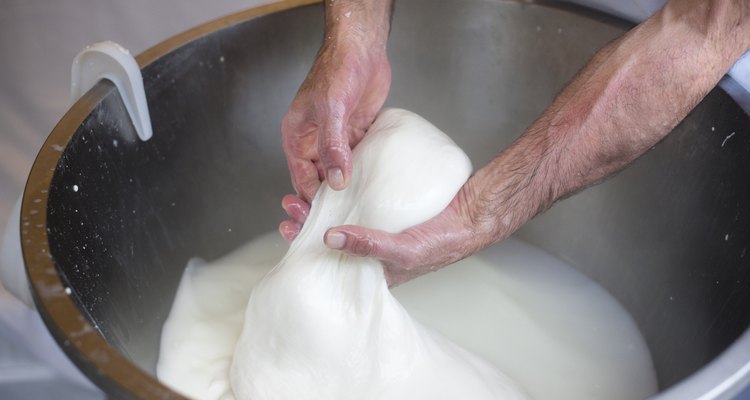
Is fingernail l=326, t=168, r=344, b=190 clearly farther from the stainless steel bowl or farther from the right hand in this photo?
the stainless steel bowl

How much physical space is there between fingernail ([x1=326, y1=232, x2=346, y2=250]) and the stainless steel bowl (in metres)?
0.20

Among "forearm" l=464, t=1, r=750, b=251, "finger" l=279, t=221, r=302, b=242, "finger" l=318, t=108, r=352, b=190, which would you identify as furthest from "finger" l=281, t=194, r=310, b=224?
"forearm" l=464, t=1, r=750, b=251

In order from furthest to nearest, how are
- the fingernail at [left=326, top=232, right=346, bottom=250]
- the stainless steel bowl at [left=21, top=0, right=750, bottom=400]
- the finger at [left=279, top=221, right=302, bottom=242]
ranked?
the finger at [left=279, top=221, right=302, bottom=242] → the stainless steel bowl at [left=21, top=0, right=750, bottom=400] → the fingernail at [left=326, top=232, right=346, bottom=250]

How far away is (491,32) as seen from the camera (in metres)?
0.95

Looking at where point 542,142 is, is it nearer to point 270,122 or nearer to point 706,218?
point 706,218

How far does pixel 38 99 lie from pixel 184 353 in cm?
64

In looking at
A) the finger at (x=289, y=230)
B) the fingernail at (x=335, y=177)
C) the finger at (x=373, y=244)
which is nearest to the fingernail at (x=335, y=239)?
the finger at (x=373, y=244)

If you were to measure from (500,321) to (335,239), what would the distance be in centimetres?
36

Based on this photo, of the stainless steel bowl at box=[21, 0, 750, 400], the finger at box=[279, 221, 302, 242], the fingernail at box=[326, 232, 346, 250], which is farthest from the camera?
the finger at box=[279, 221, 302, 242]

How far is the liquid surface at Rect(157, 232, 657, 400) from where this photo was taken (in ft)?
2.59

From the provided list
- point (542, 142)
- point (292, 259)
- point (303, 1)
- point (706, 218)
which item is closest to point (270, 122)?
point (303, 1)

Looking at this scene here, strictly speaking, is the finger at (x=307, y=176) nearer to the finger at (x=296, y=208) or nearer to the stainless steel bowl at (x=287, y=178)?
the finger at (x=296, y=208)

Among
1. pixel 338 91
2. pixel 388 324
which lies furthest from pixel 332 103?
pixel 388 324

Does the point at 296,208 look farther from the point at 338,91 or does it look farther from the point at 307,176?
the point at 338,91
